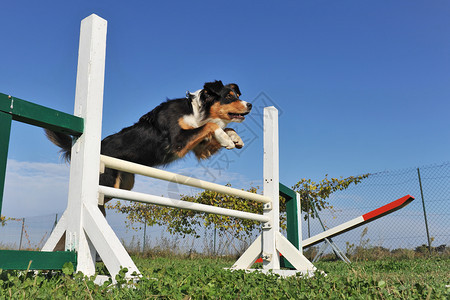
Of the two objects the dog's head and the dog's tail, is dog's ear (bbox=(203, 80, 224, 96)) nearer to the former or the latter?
the dog's head

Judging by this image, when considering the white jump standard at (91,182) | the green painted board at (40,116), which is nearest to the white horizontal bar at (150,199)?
the white jump standard at (91,182)

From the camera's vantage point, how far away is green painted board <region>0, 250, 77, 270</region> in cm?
139

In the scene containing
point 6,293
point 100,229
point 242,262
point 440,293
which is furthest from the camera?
point 242,262

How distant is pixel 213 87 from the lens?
2.98m

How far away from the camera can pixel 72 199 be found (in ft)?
5.55

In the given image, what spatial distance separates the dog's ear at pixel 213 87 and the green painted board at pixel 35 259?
1741mm

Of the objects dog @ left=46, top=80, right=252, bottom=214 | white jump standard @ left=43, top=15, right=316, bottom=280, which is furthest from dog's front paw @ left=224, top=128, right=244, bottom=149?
white jump standard @ left=43, top=15, right=316, bottom=280

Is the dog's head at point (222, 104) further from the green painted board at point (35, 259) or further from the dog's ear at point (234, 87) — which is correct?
the green painted board at point (35, 259)

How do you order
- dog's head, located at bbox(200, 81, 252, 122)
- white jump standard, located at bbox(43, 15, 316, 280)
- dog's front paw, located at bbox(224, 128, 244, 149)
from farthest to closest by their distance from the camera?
dog's head, located at bbox(200, 81, 252, 122) < dog's front paw, located at bbox(224, 128, 244, 149) < white jump standard, located at bbox(43, 15, 316, 280)

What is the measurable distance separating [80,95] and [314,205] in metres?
5.98

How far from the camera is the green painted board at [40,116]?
148 centimetres

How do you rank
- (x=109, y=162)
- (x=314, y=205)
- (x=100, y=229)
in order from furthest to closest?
(x=314, y=205) < (x=109, y=162) < (x=100, y=229)

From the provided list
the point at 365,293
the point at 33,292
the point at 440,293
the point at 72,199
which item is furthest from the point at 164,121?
the point at 440,293

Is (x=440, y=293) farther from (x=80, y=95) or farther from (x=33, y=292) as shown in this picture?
(x=80, y=95)
